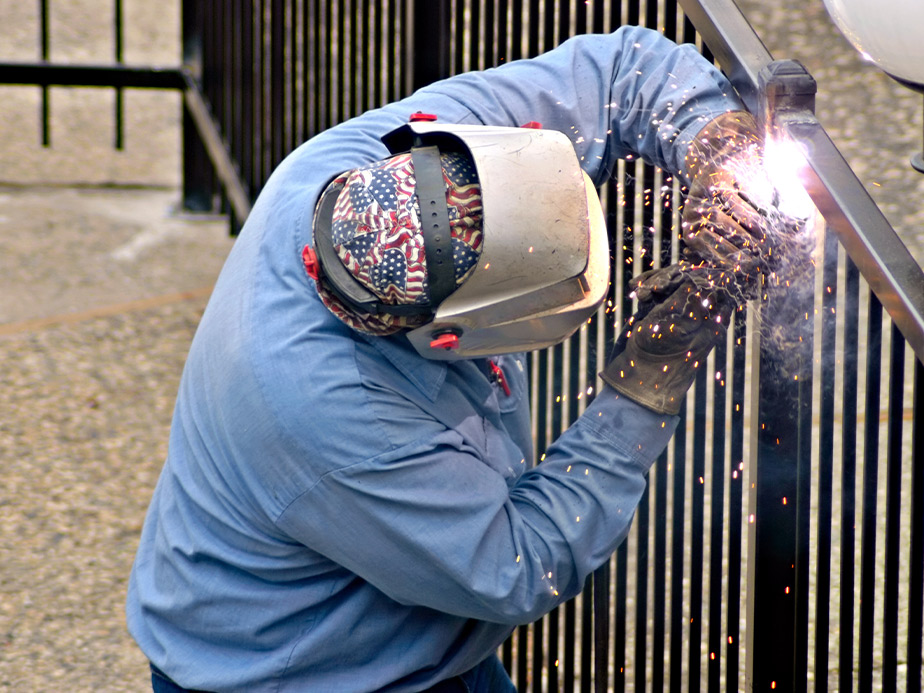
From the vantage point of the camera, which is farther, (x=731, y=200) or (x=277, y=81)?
(x=277, y=81)

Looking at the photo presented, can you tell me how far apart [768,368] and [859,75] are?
3.82 meters

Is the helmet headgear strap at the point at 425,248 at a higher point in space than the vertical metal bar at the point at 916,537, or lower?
higher

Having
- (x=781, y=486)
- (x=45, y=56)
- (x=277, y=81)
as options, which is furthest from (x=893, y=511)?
(x=45, y=56)

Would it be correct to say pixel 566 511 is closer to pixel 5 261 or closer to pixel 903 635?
pixel 903 635

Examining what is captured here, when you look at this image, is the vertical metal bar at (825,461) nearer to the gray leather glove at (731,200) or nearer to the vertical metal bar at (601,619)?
the gray leather glove at (731,200)

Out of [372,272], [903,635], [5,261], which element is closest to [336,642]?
[372,272]

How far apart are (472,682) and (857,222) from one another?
1133mm

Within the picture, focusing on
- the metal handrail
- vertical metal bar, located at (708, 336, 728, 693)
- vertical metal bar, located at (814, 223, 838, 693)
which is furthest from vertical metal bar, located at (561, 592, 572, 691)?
the metal handrail

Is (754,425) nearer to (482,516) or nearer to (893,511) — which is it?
(893,511)

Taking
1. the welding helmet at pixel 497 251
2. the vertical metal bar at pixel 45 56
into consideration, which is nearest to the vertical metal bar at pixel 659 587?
the welding helmet at pixel 497 251

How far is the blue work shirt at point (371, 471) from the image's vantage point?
182cm

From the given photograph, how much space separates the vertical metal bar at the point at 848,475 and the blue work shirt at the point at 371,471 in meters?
0.30

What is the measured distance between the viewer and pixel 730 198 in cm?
188

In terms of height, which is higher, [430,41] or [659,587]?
[430,41]
